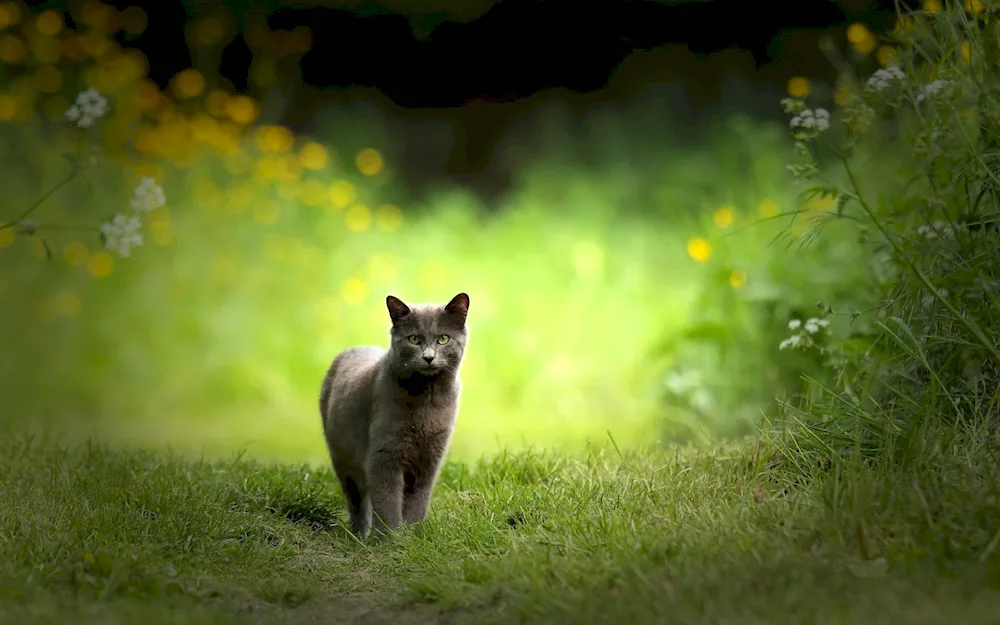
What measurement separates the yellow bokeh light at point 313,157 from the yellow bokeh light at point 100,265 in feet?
4.95

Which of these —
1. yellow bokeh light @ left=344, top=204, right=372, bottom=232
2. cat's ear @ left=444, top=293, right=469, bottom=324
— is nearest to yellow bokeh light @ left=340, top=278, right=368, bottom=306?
yellow bokeh light @ left=344, top=204, right=372, bottom=232

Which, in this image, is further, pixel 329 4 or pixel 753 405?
pixel 329 4

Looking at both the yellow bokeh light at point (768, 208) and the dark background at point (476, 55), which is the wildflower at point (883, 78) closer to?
the yellow bokeh light at point (768, 208)

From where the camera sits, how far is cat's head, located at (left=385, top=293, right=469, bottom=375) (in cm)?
355

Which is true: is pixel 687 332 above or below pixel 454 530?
above

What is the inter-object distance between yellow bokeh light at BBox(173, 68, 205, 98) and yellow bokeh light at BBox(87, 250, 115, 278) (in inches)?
53.7

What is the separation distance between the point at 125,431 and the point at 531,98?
13.6 feet

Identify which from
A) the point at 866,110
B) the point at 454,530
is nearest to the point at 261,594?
the point at 454,530

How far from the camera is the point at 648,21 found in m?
7.52

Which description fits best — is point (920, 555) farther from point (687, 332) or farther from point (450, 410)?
point (687, 332)

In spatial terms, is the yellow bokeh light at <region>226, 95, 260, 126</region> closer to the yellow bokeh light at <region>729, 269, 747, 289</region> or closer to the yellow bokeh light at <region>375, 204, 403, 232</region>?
the yellow bokeh light at <region>375, 204, 403, 232</region>

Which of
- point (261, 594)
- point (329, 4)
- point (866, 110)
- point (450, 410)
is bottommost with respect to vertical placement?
point (261, 594)

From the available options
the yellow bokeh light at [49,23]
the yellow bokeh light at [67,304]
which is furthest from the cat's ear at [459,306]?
the yellow bokeh light at [49,23]

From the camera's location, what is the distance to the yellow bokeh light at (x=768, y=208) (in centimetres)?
584
